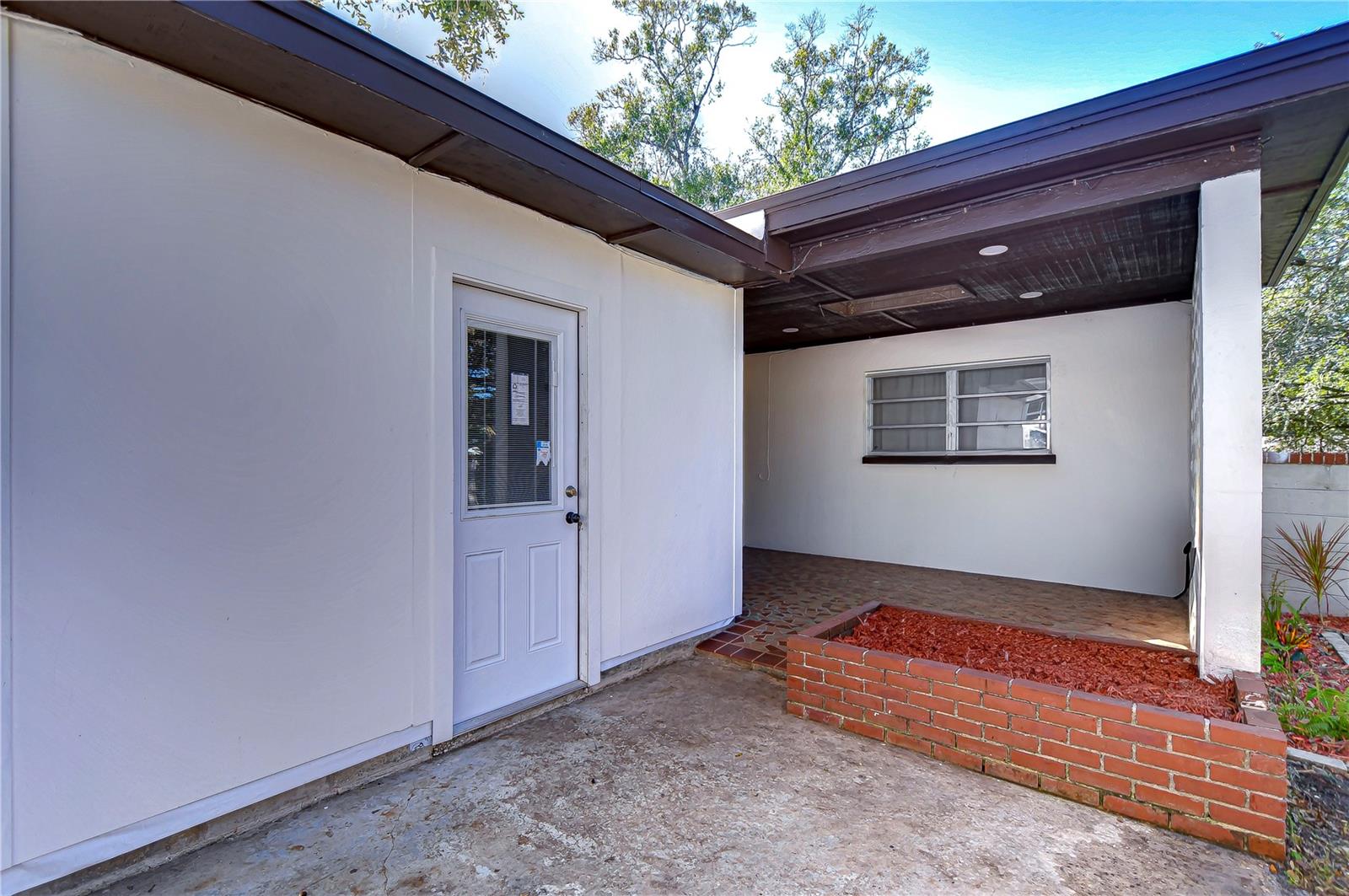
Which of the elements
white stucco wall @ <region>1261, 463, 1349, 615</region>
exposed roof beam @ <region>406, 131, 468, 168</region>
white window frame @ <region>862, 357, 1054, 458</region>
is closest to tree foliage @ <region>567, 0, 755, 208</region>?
white window frame @ <region>862, 357, 1054, 458</region>

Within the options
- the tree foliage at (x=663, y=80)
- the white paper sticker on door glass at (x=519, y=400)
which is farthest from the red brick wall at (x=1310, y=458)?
the tree foliage at (x=663, y=80)

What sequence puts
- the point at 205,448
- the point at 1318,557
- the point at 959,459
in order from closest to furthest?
the point at 205,448 < the point at 1318,557 < the point at 959,459

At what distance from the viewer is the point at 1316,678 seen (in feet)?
10.2

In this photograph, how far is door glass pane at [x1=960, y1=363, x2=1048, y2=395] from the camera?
18.9ft

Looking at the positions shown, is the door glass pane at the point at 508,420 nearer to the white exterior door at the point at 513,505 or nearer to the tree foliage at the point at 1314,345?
the white exterior door at the point at 513,505

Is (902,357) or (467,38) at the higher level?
(467,38)

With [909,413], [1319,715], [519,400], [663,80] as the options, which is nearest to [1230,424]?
[1319,715]

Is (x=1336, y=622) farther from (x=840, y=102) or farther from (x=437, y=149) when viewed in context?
(x=840, y=102)

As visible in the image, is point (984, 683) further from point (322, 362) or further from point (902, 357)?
point (902, 357)

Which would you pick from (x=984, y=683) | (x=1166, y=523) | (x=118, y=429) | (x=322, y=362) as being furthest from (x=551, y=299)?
(x=1166, y=523)

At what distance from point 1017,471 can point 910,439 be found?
107 centimetres

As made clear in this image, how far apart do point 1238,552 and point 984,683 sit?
132cm

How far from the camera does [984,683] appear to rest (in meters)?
2.46

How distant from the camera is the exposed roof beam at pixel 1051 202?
2709 mm
